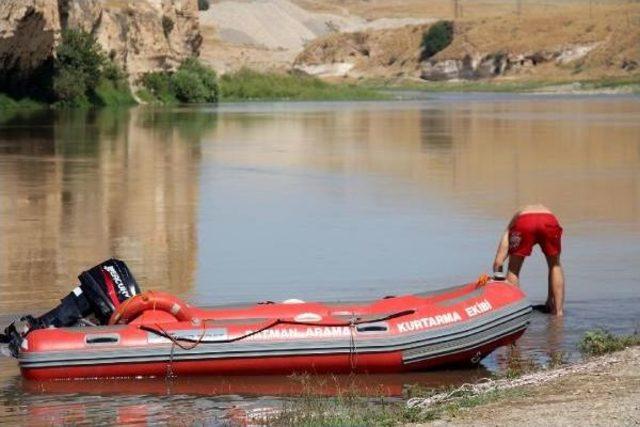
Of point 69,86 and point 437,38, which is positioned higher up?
point 437,38

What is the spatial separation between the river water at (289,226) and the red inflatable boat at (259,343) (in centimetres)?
12

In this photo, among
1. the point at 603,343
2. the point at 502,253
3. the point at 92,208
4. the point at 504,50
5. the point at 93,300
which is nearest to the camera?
the point at 603,343

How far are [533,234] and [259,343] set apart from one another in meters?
3.32

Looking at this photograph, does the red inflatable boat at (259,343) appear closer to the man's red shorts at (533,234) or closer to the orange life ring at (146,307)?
the orange life ring at (146,307)

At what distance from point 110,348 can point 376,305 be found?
82.3 inches

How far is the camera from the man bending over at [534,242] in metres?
13.0

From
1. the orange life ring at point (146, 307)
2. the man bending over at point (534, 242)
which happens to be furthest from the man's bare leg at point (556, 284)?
the orange life ring at point (146, 307)

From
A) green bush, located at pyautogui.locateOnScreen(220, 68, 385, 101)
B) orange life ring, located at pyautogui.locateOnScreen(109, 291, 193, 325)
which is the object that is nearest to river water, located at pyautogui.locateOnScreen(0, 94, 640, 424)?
orange life ring, located at pyautogui.locateOnScreen(109, 291, 193, 325)

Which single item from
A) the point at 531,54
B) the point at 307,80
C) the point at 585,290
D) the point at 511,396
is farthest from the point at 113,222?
the point at 531,54

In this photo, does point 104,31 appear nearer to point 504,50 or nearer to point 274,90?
point 274,90

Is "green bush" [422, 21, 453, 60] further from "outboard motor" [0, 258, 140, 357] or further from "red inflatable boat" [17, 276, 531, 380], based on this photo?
"red inflatable boat" [17, 276, 531, 380]

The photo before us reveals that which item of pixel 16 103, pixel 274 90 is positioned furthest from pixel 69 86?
pixel 274 90

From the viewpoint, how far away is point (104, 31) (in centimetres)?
7169

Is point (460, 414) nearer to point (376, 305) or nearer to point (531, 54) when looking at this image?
point (376, 305)
